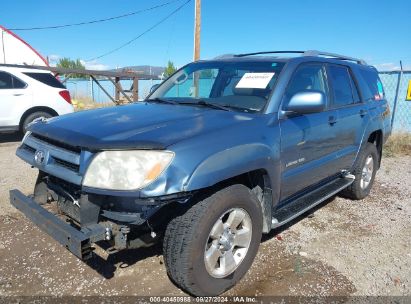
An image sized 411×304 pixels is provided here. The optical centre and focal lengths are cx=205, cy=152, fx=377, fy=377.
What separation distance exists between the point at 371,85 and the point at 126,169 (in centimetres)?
418

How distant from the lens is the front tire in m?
2.61

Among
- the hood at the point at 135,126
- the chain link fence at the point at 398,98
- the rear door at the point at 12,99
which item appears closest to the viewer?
the hood at the point at 135,126

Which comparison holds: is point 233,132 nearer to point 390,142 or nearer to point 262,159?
point 262,159

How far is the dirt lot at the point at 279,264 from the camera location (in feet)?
10.1

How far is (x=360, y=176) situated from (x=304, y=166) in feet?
6.03

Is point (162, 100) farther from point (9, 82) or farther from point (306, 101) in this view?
Answer: point (9, 82)

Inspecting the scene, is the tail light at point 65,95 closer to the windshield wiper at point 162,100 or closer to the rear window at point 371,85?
the windshield wiper at point 162,100

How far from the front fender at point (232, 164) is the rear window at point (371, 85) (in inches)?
104

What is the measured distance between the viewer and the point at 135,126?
283cm

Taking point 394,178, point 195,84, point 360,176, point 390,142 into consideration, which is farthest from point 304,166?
point 390,142

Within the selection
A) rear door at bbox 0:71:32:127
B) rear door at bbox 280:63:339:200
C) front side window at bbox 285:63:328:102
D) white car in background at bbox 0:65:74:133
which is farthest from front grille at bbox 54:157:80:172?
rear door at bbox 0:71:32:127

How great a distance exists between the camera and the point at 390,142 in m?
9.46

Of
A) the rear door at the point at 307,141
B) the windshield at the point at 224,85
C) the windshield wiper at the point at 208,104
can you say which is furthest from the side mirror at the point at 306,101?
the windshield wiper at the point at 208,104

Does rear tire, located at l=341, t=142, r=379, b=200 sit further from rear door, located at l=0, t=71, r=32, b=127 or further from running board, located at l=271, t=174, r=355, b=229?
rear door, located at l=0, t=71, r=32, b=127
